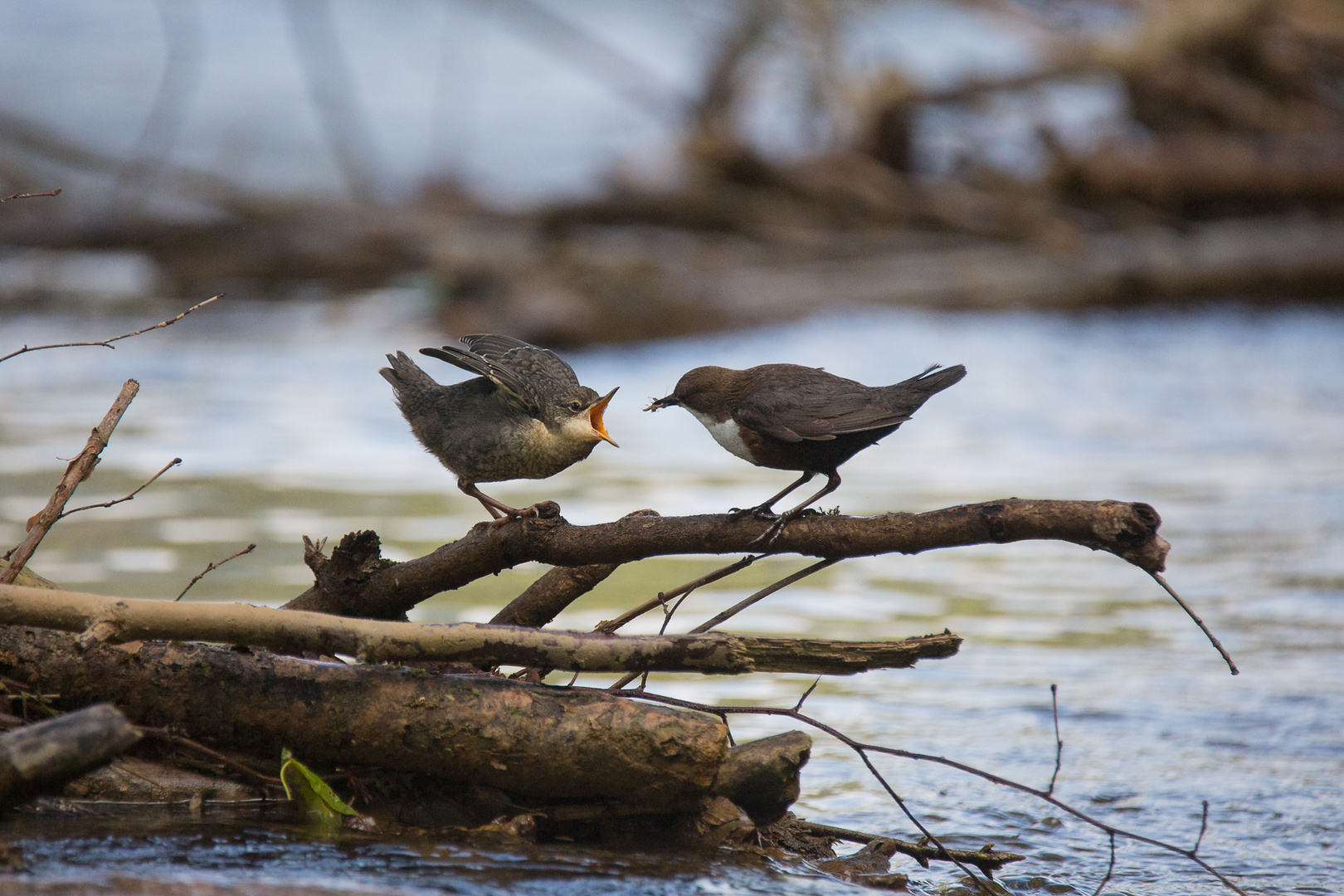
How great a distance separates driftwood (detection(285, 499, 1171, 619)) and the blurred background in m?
0.73

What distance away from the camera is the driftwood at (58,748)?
8.02 feet

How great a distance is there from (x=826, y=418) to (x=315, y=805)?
5.41 ft

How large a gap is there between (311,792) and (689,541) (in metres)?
1.15

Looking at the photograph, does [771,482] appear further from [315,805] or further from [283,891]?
[283,891]

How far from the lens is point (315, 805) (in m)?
3.26

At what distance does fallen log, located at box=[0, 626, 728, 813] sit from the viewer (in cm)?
323

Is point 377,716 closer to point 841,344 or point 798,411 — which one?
point 798,411

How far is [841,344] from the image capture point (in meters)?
13.4

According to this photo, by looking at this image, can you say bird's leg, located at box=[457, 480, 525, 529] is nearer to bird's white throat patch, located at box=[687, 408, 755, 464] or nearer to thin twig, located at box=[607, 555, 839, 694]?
thin twig, located at box=[607, 555, 839, 694]

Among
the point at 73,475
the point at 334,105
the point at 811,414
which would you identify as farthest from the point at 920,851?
the point at 334,105

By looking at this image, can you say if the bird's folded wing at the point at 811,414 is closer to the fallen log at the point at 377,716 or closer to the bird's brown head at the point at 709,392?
the bird's brown head at the point at 709,392

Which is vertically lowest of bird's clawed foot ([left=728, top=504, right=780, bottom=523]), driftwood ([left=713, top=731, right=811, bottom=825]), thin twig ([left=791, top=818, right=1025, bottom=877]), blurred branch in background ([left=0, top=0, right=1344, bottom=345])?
thin twig ([left=791, top=818, right=1025, bottom=877])

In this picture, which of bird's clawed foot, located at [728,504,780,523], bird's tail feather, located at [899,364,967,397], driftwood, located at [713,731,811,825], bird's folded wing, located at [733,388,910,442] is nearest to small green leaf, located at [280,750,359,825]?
driftwood, located at [713,731,811,825]

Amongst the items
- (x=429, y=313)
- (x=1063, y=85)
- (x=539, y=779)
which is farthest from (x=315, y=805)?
(x=1063, y=85)
